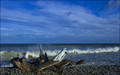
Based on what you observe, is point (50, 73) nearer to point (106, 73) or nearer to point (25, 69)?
point (25, 69)

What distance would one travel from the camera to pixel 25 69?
271 inches

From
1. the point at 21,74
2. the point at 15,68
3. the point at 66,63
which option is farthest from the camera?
the point at 66,63

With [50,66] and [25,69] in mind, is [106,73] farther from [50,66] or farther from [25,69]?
[25,69]

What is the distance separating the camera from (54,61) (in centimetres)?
724

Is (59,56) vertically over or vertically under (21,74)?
over

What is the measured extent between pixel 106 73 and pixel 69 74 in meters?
1.82

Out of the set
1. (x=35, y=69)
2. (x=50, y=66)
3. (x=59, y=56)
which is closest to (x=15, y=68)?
(x=35, y=69)

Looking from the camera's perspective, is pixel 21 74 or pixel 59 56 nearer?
pixel 21 74

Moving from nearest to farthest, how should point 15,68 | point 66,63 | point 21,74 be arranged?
point 21,74
point 15,68
point 66,63

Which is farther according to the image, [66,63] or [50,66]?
[66,63]

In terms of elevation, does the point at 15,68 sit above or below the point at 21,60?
below

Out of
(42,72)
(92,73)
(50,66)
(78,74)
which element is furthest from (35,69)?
(92,73)

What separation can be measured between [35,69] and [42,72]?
402 millimetres

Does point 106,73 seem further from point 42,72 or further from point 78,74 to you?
point 42,72
